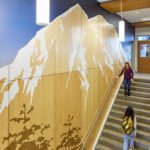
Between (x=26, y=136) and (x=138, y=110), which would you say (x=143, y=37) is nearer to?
(x=138, y=110)

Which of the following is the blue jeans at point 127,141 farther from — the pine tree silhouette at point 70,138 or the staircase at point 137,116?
the pine tree silhouette at point 70,138

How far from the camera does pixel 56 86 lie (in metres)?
5.02

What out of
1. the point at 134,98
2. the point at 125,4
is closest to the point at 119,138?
the point at 134,98

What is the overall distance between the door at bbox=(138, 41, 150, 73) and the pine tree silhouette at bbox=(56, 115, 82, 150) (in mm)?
7412

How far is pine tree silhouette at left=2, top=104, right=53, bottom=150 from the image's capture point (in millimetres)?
3944

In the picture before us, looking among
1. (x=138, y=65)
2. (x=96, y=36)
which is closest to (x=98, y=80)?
(x=96, y=36)

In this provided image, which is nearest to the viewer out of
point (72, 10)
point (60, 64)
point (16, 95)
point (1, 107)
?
point (1, 107)

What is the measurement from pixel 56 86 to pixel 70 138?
1.61 metres

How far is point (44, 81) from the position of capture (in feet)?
15.2

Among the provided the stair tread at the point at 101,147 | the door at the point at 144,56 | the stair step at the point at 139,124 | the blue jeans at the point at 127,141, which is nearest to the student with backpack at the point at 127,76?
the stair step at the point at 139,124

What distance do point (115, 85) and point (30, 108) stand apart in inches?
193

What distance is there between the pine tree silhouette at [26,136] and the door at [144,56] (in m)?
8.74

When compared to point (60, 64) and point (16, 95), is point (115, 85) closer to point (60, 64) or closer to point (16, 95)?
point (60, 64)

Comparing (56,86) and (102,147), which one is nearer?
(56,86)
